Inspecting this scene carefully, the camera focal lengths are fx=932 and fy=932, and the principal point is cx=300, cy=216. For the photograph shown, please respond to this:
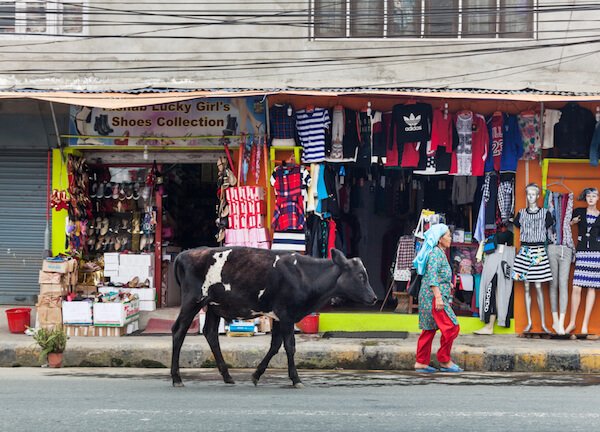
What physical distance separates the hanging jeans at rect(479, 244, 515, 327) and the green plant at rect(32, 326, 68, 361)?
5813mm

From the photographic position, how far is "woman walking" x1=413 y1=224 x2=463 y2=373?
10.5 m

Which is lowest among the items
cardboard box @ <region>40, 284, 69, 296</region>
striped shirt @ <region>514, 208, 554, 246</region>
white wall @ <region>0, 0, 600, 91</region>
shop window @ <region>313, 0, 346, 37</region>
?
cardboard box @ <region>40, 284, 69, 296</region>

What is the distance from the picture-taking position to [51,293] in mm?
13172

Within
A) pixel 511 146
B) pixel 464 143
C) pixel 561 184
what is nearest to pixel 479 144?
pixel 464 143

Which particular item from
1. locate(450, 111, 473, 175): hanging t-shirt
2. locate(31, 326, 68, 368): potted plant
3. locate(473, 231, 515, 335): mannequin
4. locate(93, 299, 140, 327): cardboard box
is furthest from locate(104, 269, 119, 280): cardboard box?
locate(473, 231, 515, 335): mannequin

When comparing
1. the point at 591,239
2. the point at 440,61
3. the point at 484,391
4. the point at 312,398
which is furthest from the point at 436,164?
the point at 312,398

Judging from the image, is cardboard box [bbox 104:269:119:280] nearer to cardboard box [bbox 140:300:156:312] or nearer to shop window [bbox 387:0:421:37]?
cardboard box [bbox 140:300:156:312]

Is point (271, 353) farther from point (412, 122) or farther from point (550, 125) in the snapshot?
point (550, 125)

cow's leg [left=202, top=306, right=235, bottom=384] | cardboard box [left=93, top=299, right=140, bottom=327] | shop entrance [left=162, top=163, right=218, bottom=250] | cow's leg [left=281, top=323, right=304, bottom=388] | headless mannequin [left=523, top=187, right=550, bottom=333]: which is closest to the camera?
cow's leg [left=281, top=323, right=304, bottom=388]

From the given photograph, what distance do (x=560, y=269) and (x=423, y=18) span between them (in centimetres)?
562

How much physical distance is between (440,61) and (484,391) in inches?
319

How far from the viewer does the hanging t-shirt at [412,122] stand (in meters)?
13.2

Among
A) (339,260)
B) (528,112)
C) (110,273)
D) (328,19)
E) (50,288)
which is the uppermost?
(328,19)

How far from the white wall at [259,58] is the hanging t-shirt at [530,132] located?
2.96 meters
